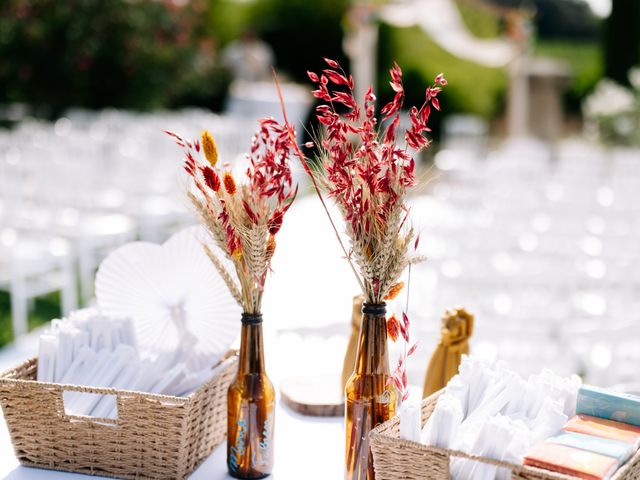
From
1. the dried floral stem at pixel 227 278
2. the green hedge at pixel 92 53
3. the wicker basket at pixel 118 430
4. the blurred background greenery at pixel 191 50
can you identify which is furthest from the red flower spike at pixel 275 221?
the green hedge at pixel 92 53

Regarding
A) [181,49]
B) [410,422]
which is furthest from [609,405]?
[181,49]

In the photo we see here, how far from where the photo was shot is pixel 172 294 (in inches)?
69.9

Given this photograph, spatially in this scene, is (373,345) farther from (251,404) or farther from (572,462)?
(572,462)

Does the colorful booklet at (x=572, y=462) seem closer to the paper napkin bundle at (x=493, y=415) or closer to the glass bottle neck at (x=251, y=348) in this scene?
the paper napkin bundle at (x=493, y=415)

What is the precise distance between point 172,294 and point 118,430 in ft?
1.04

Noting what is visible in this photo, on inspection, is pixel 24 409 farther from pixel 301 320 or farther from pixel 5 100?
pixel 5 100

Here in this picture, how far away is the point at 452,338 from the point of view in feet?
5.77

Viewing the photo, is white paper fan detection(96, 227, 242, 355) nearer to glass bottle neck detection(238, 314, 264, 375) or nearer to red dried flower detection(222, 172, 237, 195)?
glass bottle neck detection(238, 314, 264, 375)

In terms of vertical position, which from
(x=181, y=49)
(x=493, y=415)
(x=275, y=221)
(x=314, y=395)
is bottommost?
(x=314, y=395)

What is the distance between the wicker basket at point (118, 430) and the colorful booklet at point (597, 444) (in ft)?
2.12

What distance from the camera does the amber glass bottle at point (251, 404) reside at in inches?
59.5

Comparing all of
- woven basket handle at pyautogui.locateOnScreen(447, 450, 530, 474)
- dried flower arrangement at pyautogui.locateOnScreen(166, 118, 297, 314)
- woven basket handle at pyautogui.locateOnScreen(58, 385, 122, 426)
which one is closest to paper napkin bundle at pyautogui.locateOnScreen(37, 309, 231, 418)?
woven basket handle at pyautogui.locateOnScreen(58, 385, 122, 426)

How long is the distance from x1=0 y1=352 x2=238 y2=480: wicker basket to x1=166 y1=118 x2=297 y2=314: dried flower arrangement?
0.97ft

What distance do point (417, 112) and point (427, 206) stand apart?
7979 millimetres
